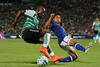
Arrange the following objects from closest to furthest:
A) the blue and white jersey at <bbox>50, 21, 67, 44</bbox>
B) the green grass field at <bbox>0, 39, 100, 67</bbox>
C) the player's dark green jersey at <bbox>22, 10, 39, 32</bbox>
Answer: the green grass field at <bbox>0, 39, 100, 67</bbox>, the player's dark green jersey at <bbox>22, 10, 39, 32</bbox>, the blue and white jersey at <bbox>50, 21, 67, 44</bbox>

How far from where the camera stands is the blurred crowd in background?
1194 inches

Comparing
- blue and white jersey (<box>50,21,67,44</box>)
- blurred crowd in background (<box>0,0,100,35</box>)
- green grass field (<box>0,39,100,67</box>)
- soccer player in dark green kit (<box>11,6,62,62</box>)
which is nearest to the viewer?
green grass field (<box>0,39,100,67</box>)

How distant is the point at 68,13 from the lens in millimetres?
33750

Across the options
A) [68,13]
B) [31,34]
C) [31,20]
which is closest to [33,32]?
[31,34]

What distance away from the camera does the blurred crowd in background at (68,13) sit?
3033 cm

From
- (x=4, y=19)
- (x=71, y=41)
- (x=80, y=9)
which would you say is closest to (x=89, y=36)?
(x=80, y=9)

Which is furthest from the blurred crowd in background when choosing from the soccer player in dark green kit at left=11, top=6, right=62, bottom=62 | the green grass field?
the soccer player in dark green kit at left=11, top=6, right=62, bottom=62

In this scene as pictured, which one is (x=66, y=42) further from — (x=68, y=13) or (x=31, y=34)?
(x=68, y=13)

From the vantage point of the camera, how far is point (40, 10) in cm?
794

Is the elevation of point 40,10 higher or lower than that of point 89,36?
higher

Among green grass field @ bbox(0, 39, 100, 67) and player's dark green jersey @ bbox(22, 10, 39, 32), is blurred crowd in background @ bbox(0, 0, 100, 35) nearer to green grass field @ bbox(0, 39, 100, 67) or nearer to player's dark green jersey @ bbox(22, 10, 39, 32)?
green grass field @ bbox(0, 39, 100, 67)

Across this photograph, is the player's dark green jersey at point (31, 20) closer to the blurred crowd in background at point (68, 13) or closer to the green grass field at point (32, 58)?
the green grass field at point (32, 58)

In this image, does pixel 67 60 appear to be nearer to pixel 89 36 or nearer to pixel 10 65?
pixel 10 65

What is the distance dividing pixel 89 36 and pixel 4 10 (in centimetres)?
1305
